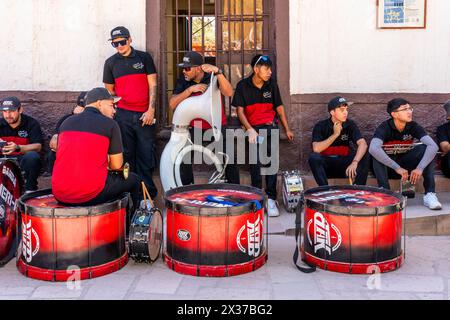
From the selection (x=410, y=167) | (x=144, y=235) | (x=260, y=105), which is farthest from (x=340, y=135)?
(x=144, y=235)

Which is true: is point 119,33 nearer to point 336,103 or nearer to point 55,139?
point 55,139

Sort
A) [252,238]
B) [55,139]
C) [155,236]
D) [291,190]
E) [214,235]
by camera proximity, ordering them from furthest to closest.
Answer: [55,139] → [291,190] → [155,236] → [252,238] → [214,235]

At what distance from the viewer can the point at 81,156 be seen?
528 cm

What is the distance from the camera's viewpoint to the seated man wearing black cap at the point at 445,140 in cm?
753


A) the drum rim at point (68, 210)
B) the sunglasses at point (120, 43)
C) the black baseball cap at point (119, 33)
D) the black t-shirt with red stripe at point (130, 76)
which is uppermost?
the black baseball cap at point (119, 33)

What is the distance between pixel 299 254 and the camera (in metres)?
5.93

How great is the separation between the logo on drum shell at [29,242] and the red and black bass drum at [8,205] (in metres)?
0.41

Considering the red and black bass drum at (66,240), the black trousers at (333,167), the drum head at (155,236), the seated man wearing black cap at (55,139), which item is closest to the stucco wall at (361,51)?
the black trousers at (333,167)

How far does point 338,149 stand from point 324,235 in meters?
2.39

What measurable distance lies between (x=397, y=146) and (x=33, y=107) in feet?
15.5

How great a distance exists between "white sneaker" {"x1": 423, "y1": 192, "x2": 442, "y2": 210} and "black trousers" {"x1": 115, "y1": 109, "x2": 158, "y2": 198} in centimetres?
324

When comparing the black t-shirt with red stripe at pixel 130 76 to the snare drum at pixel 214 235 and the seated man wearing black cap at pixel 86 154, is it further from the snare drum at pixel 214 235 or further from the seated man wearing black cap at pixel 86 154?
the snare drum at pixel 214 235
